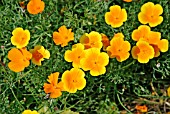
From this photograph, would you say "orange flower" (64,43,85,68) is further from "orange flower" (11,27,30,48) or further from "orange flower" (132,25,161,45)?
"orange flower" (132,25,161,45)

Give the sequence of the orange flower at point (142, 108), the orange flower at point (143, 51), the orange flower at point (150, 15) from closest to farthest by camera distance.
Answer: the orange flower at point (143, 51) → the orange flower at point (150, 15) → the orange flower at point (142, 108)

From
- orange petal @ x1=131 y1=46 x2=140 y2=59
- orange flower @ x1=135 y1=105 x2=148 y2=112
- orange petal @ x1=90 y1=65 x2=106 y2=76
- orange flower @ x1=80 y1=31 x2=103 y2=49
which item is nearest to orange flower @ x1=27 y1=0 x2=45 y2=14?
orange flower @ x1=80 y1=31 x2=103 y2=49

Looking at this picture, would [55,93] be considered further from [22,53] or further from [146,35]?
[146,35]

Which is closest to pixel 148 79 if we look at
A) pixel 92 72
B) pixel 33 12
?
pixel 92 72

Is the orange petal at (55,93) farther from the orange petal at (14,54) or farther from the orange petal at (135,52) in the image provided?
the orange petal at (135,52)

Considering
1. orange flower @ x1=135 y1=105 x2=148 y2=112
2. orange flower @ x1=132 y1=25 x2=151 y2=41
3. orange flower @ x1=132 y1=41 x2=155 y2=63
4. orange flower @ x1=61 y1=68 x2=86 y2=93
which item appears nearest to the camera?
orange flower @ x1=61 y1=68 x2=86 y2=93

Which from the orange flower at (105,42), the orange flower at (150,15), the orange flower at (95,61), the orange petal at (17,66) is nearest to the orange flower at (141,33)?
the orange flower at (150,15)

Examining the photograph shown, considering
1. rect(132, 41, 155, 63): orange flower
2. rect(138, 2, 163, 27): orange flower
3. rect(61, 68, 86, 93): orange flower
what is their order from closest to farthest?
rect(61, 68, 86, 93): orange flower → rect(132, 41, 155, 63): orange flower → rect(138, 2, 163, 27): orange flower
